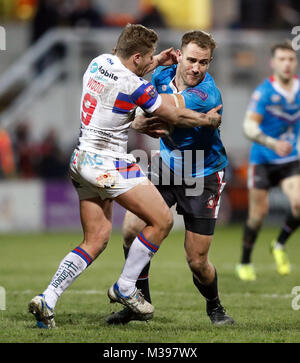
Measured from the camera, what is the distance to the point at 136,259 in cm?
587

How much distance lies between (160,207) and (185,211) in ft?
1.85

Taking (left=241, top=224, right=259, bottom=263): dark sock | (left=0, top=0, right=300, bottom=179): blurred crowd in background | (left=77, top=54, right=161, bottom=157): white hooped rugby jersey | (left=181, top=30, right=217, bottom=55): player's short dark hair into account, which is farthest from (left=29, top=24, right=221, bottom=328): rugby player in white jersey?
(left=0, top=0, right=300, bottom=179): blurred crowd in background

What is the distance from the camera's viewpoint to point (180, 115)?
5.80 meters

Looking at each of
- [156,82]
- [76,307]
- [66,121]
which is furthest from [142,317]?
[66,121]

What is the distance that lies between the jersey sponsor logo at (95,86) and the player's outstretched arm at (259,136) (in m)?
3.59

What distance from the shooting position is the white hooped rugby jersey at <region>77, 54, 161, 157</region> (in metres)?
5.68

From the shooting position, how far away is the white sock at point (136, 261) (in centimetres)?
581

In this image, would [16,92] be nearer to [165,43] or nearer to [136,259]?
[165,43]

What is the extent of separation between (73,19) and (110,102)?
13.8 metres

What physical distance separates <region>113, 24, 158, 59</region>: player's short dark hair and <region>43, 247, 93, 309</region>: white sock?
1.65 meters

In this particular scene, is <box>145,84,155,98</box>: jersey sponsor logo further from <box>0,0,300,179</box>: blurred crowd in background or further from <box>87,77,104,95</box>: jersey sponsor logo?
<box>0,0,300,179</box>: blurred crowd in background

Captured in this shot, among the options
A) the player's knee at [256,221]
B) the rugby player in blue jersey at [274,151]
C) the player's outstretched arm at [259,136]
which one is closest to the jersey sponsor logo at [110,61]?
the player's outstretched arm at [259,136]

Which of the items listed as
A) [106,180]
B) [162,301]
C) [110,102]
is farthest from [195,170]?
[162,301]

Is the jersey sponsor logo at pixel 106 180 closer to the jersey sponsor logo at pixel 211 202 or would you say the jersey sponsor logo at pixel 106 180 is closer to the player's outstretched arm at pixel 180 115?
the player's outstretched arm at pixel 180 115
